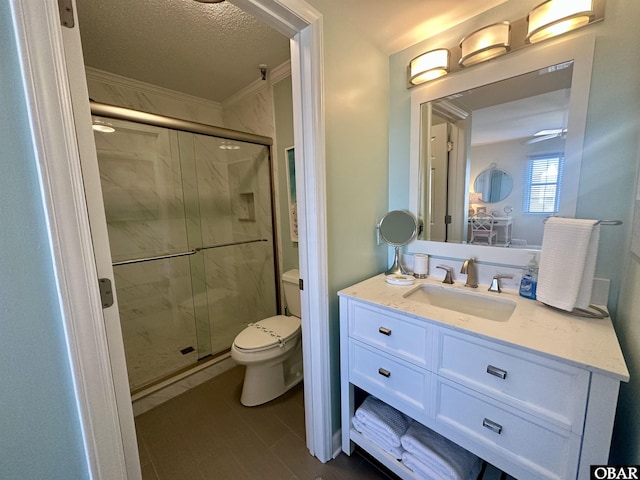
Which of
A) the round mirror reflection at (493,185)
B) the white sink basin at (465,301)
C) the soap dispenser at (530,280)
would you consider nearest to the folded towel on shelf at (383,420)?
the white sink basin at (465,301)

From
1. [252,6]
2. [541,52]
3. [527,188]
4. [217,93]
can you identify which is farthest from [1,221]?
[217,93]

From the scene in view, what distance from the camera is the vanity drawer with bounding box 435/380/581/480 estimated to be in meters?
0.77

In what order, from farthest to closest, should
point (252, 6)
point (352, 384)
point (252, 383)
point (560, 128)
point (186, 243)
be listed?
1. point (186, 243)
2. point (252, 383)
3. point (352, 384)
4. point (560, 128)
5. point (252, 6)

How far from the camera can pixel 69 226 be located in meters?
0.63

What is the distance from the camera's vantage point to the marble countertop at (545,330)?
2.35ft

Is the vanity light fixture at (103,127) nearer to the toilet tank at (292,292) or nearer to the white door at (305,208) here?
the white door at (305,208)

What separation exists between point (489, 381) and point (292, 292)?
4.76 ft

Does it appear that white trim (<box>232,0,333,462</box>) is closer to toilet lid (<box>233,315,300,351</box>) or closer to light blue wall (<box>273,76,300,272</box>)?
toilet lid (<box>233,315,300,351</box>)

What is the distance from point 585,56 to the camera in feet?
3.32

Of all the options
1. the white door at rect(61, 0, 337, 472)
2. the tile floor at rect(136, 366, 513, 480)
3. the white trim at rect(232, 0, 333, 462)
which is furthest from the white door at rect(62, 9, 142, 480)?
the tile floor at rect(136, 366, 513, 480)

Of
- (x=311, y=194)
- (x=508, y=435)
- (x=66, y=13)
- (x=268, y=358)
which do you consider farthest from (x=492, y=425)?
(x=66, y=13)

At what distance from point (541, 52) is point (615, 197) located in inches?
26.2

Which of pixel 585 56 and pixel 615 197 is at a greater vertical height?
pixel 585 56

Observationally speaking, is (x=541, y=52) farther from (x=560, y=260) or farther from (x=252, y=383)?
(x=252, y=383)
